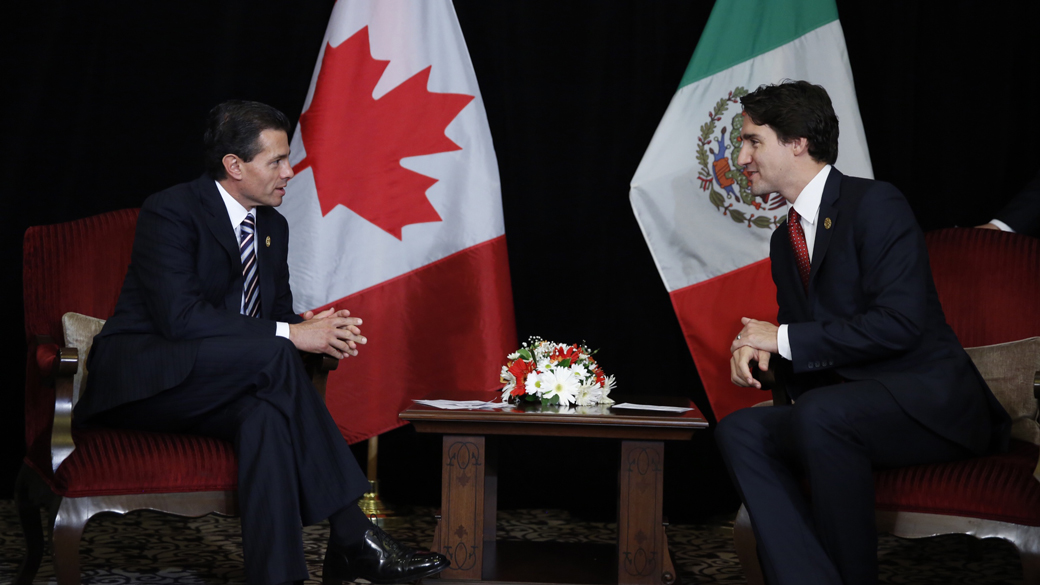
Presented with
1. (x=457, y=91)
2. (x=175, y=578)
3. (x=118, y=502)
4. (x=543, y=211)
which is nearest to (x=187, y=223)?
(x=118, y=502)

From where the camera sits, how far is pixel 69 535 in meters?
2.17

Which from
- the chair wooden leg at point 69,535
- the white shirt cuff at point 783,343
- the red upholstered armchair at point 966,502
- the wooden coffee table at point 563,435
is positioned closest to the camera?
the red upholstered armchair at point 966,502

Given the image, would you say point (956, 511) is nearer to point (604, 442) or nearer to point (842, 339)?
point (842, 339)

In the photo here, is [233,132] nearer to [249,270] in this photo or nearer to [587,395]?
[249,270]

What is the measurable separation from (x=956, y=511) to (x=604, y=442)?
1883 mm

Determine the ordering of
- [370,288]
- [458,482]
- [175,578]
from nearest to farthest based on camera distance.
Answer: [458,482] < [175,578] < [370,288]

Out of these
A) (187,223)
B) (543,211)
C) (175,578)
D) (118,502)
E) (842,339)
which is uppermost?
(543,211)

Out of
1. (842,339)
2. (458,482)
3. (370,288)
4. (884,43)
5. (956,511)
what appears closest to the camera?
(956,511)

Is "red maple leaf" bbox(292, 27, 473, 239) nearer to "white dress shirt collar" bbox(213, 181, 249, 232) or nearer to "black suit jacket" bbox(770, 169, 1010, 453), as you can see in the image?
"white dress shirt collar" bbox(213, 181, 249, 232)

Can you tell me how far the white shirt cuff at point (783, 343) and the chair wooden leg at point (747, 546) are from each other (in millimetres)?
396

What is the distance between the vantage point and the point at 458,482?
8.12ft

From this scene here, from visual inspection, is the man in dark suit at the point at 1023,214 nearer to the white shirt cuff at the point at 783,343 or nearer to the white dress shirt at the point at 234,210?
the white shirt cuff at the point at 783,343

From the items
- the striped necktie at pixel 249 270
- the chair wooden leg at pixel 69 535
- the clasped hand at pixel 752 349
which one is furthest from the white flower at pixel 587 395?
the chair wooden leg at pixel 69 535

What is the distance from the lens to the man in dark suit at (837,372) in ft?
6.81
